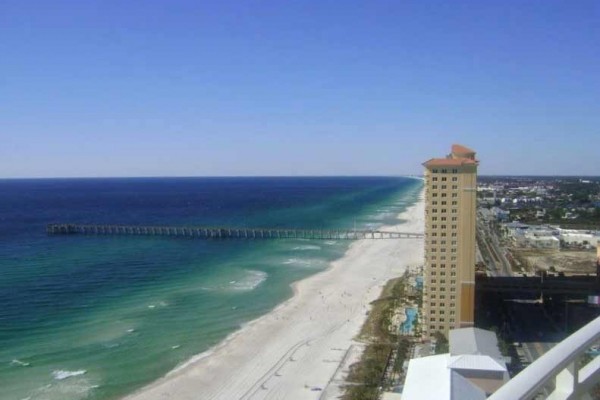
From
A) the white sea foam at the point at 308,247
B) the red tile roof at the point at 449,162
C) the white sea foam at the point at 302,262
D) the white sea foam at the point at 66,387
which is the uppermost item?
the red tile roof at the point at 449,162

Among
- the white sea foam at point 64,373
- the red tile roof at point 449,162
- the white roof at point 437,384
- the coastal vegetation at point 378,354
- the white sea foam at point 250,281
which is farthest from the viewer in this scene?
the white sea foam at point 250,281

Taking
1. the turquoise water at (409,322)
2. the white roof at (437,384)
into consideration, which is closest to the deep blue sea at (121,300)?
the turquoise water at (409,322)

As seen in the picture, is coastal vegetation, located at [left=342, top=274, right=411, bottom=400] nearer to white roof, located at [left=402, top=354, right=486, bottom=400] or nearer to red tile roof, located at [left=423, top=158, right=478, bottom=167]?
white roof, located at [left=402, top=354, right=486, bottom=400]

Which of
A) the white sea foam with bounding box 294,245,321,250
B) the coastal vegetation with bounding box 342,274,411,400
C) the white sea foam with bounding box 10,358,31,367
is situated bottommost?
the white sea foam with bounding box 10,358,31,367

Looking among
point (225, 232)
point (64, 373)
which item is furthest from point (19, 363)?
point (225, 232)

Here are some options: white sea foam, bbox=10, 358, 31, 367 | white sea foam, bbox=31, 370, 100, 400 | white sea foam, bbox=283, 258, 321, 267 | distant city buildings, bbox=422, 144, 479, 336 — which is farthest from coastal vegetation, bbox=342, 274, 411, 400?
white sea foam, bbox=10, 358, 31, 367

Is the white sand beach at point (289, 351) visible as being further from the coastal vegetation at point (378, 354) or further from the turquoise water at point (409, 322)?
the turquoise water at point (409, 322)
